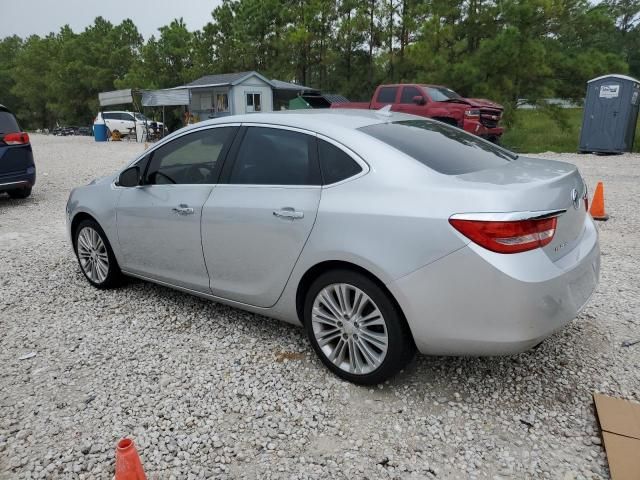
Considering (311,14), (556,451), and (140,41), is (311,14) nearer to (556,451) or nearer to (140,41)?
(140,41)

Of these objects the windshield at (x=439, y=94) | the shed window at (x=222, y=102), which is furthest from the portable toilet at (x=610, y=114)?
the shed window at (x=222, y=102)

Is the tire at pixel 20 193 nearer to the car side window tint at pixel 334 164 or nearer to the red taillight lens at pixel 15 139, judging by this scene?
the red taillight lens at pixel 15 139

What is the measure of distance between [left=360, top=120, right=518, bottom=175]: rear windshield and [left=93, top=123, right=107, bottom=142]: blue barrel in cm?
2917

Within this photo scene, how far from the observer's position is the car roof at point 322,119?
3088mm

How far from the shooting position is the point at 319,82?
111 feet

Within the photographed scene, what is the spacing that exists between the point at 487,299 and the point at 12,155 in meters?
8.68

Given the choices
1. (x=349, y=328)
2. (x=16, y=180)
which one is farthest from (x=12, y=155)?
(x=349, y=328)

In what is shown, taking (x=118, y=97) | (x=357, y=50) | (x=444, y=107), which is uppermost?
(x=357, y=50)

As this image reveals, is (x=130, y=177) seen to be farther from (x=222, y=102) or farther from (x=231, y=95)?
(x=222, y=102)

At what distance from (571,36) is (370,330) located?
2293 cm

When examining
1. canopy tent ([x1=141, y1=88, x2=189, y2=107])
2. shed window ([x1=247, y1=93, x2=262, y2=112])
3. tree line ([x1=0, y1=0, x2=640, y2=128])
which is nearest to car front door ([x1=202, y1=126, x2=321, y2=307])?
tree line ([x1=0, y1=0, x2=640, y2=128])

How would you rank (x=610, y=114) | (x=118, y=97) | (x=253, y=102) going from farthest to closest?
(x=253, y=102) → (x=118, y=97) → (x=610, y=114)

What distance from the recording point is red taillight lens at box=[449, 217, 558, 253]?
231 cm

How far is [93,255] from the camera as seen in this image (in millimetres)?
4520
